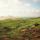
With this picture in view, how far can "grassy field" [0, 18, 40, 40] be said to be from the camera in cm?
154

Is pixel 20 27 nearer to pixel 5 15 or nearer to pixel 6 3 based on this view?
pixel 5 15

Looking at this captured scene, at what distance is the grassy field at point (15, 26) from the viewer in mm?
1539

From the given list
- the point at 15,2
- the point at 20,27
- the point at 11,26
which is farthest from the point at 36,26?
the point at 15,2

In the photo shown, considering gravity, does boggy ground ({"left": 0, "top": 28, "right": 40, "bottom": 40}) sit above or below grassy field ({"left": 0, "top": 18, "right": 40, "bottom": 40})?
below

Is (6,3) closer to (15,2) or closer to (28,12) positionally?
(15,2)

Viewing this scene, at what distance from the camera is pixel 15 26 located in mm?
1601

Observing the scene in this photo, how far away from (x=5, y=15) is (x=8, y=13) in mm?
50

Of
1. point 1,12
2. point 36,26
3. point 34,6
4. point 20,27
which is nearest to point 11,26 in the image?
point 20,27

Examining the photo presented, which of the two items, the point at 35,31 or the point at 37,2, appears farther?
the point at 37,2

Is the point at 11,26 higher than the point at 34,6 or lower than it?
lower

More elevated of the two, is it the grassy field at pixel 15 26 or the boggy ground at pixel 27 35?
the grassy field at pixel 15 26

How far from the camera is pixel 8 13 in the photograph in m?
1.65

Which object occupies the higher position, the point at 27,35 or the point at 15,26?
the point at 15,26

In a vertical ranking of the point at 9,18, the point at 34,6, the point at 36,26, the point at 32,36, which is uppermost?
the point at 34,6
